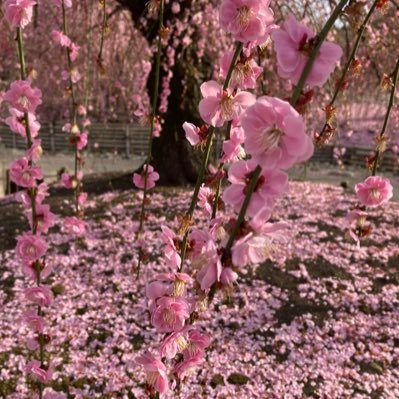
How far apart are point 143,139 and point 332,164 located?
6.42m

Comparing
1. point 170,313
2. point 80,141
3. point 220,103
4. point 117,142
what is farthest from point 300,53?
point 117,142

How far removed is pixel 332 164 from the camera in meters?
16.5

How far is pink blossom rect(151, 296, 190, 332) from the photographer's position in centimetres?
108

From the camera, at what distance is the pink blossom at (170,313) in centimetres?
108

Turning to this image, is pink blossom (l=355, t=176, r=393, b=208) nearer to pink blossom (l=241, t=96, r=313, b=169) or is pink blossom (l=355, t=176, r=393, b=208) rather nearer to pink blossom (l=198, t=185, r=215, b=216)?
pink blossom (l=198, t=185, r=215, b=216)

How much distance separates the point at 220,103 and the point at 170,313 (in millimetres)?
464

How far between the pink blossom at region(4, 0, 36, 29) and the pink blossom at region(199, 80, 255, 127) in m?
0.79

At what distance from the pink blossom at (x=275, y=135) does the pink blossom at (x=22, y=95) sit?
1.14 meters

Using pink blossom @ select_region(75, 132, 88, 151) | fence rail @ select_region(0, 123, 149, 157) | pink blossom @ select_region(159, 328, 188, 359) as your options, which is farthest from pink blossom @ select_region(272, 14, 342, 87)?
fence rail @ select_region(0, 123, 149, 157)

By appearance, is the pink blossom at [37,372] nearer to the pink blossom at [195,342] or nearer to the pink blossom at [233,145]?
the pink blossom at [195,342]

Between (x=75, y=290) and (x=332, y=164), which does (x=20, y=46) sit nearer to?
(x=75, y=290)

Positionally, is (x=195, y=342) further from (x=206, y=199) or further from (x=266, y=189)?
(x=266, y=189)

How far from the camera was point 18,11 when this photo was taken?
1590 mm

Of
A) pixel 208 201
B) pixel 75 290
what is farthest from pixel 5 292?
pixel 208 201
